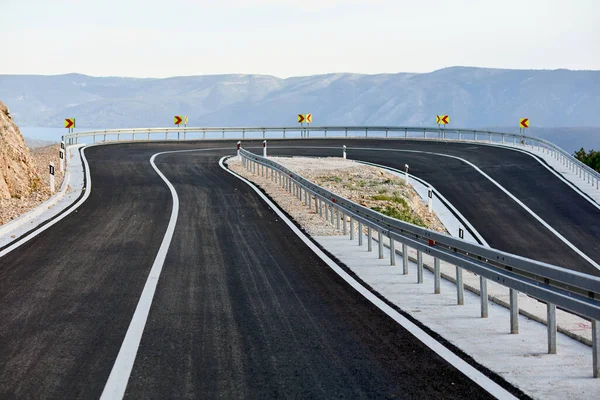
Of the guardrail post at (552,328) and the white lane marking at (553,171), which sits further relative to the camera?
the white lane marking at (553,171)

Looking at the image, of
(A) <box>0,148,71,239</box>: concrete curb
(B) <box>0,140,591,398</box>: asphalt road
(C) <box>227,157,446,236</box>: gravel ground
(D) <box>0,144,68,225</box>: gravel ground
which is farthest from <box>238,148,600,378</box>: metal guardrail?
(D) <box>0,144,68,225</box>: gravel ground

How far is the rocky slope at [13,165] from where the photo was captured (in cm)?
2242

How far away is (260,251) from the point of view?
13.9 metres

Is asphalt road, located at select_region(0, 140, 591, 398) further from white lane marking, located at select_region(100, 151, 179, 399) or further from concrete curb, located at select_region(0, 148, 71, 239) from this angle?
concrete curb, located at select_region(0, 148, 71, 239)

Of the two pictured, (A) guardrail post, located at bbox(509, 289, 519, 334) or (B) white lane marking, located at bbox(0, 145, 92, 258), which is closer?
(A) guardrail post, located at bbox(509, 289, 519, 334)

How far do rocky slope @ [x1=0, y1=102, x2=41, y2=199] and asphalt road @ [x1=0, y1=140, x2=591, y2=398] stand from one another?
6.02 m

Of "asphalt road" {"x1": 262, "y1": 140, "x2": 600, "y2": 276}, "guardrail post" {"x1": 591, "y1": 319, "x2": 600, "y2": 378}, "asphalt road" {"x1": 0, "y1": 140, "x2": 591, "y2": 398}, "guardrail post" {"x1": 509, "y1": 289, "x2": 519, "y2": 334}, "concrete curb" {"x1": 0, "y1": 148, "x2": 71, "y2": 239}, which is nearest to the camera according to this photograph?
"asphalt road" {"x1": 0, "y1": 140, "x2": 591, "y2": 398}

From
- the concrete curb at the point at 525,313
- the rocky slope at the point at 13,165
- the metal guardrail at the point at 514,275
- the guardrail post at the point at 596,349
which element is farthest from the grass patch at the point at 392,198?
the guardrail post at the point at 596,349

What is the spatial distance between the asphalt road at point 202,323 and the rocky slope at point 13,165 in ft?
19.8

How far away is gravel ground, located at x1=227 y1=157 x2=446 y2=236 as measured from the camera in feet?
80.7

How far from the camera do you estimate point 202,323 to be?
27.7 ft

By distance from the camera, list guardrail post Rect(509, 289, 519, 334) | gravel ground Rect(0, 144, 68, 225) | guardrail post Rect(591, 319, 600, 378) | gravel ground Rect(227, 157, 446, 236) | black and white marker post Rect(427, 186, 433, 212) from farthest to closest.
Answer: black and white marker post Rect(427, 186, 433, 212) < gravel ground Rect(227, 157, 446, 236) < gravel ground Rect(0, 144, 68, 225) < guardrail post Rect(509, 289, 519, 334) < guardrail post Rect(591, 319, 600, 378)

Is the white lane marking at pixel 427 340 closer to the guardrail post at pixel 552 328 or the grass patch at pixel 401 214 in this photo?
the guardrail post at pixel 552 328

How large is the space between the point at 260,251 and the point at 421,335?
622 cm
